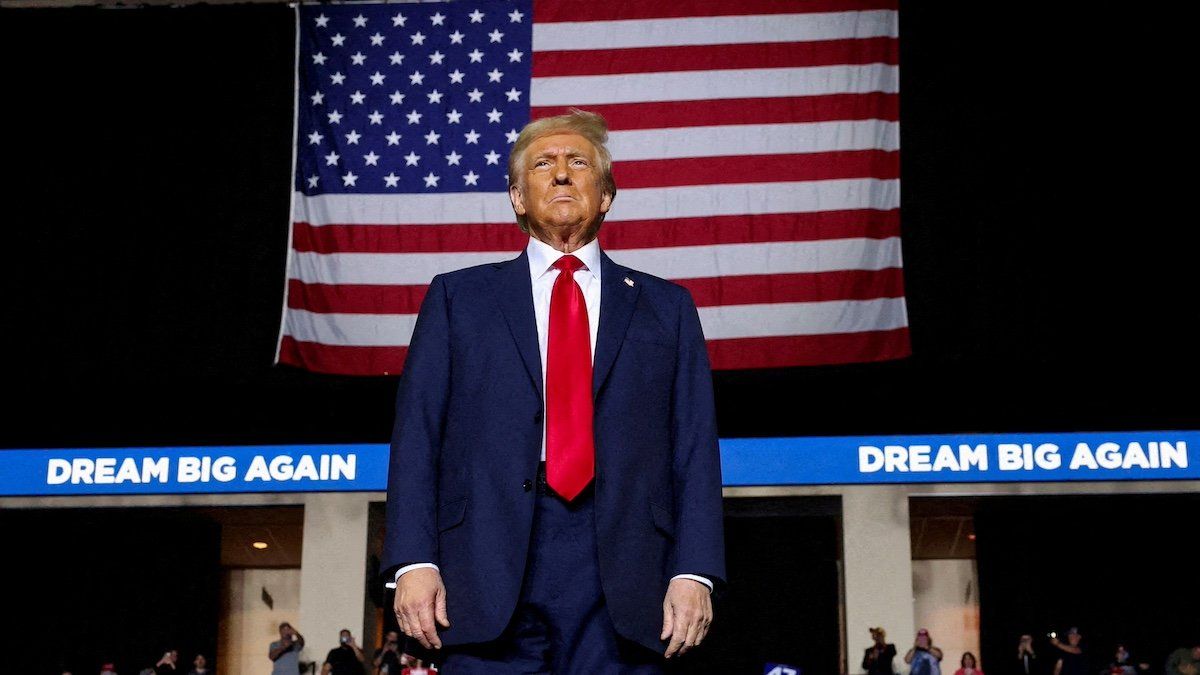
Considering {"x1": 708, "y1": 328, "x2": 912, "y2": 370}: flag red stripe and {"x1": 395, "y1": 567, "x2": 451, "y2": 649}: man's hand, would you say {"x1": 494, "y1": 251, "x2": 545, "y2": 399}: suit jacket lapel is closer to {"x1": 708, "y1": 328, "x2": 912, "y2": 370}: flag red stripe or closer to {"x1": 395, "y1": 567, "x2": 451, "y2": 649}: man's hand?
{"x1": 395, "y1": 567, "x2": 451, "y2": 649}: man's hand

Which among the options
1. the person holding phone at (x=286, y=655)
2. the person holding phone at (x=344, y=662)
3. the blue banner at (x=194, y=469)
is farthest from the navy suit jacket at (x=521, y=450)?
the blue banner at (x=194, y=469)

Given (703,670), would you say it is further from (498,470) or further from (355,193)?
(498,470)

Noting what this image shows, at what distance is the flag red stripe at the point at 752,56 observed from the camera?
9.98 metres

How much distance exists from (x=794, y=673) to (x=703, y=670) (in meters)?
8.25

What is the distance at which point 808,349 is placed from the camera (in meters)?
9.90

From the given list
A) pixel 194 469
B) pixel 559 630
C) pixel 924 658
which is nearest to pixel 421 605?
pixel 559 630

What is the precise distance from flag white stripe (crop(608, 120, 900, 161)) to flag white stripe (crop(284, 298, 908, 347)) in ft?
3.68

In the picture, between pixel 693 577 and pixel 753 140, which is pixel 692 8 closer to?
pixel 753 140

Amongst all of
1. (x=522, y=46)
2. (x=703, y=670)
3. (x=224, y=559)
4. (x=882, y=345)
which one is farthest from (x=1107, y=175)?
Result: (x=224, y=559)

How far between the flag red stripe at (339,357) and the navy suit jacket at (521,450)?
7.82 m

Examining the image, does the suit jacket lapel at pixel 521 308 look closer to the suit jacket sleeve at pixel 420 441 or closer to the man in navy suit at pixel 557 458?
the man in navy suit at pixel 557 458

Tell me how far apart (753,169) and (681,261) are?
2.79ft

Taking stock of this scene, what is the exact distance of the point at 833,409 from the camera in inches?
548

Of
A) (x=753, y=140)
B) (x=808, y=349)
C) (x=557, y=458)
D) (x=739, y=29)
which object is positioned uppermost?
(x=739, y=29)
